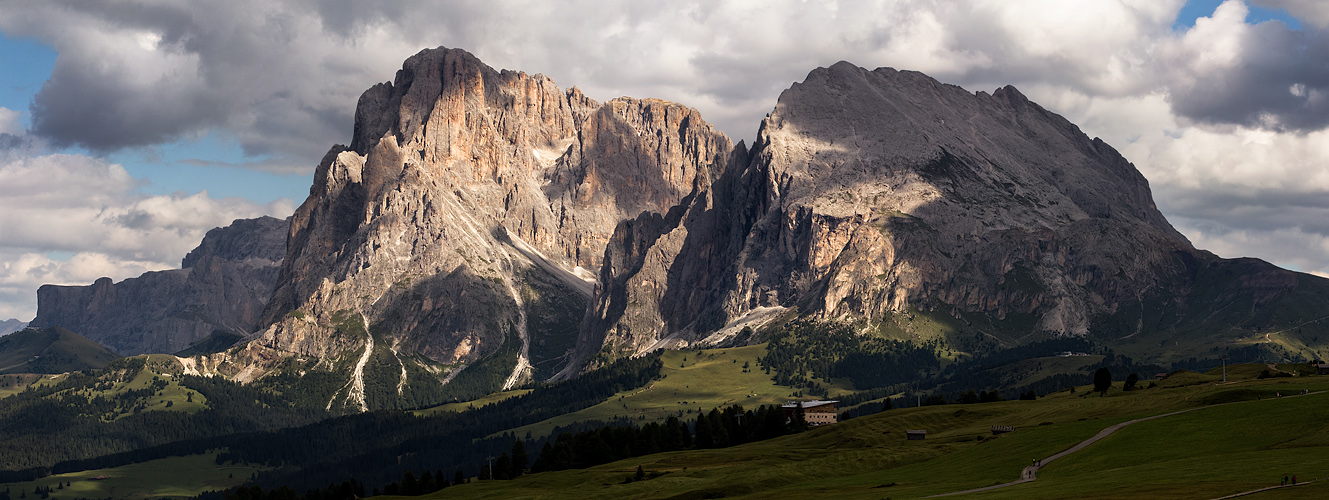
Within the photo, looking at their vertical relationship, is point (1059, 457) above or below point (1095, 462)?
above

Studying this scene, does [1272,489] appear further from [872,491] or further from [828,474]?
[828,474]

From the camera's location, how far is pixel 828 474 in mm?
174750

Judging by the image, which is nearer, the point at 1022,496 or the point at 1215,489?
the point at 1215,489

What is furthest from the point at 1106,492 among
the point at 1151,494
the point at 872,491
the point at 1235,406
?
the point at 1235,406

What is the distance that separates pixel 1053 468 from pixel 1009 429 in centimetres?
5151

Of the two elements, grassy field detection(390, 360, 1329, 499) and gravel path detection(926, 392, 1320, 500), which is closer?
grassy field detection(390, 360, 1329, 499)

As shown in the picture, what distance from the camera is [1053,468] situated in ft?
472

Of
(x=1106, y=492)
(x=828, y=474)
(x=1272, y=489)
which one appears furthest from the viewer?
(x=828, y=474)

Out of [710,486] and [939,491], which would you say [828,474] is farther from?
[939,491]

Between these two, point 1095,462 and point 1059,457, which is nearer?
point 1095,462

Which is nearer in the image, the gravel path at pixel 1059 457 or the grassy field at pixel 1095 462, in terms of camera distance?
the grassy field at pixel 1095 462

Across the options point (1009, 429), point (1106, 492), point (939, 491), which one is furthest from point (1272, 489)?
point (1009, 429)

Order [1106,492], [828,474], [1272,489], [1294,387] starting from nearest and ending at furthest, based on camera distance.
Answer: [1272,489] < [1106,492] < [828,474] < [1294,387]

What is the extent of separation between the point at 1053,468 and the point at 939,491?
17.5m
